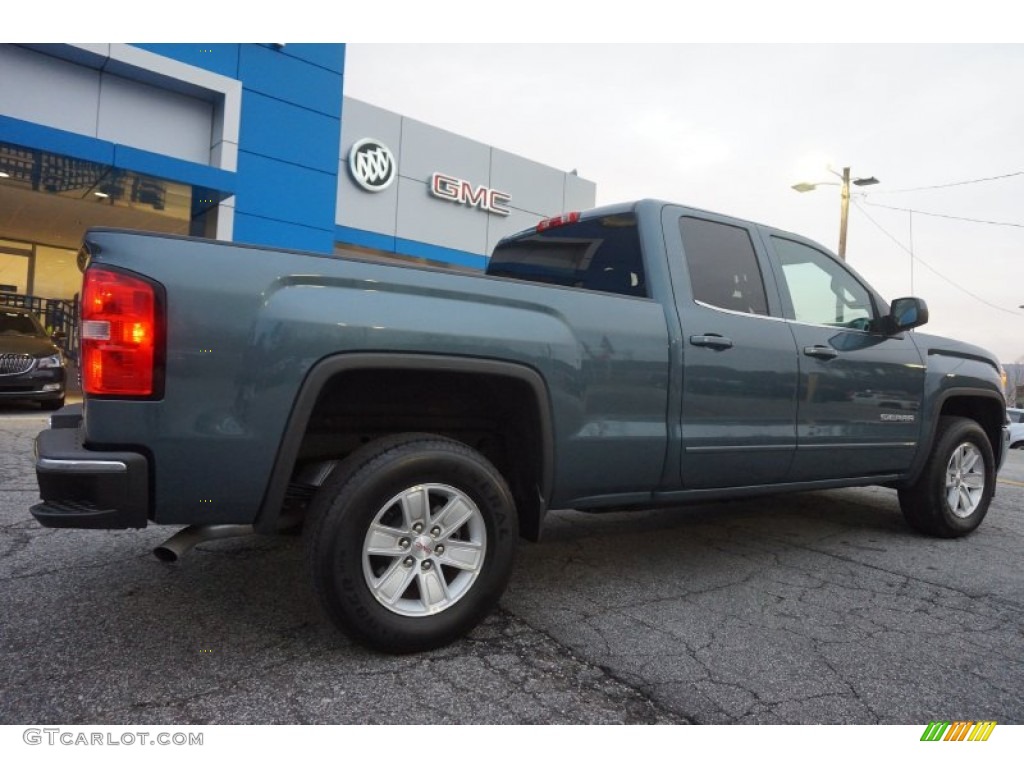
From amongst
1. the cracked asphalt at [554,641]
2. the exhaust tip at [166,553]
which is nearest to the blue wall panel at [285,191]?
the cracked asphalt at [554,641]

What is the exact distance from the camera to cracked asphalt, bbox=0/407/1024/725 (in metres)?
2.09

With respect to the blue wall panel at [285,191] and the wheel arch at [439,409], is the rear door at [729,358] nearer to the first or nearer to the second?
the wheel arch at [439,409]

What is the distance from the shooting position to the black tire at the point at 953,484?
4410 millimetres

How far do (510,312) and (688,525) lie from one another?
2.72 meters

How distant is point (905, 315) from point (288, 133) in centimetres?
1292

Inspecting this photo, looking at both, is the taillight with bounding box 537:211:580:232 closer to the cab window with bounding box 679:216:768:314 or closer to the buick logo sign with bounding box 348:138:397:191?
the cab window with bounding box 679:216:768:314

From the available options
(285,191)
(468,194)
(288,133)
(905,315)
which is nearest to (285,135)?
(288,133)

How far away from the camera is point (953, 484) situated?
15.0 ft

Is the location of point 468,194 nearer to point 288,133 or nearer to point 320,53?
point 320,53

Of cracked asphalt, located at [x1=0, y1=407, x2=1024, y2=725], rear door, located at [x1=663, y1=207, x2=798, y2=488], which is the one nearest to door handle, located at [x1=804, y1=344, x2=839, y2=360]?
rear door, located at [x1=663, y1=207, x2=798, y2=488]

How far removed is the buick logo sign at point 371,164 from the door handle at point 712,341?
14397mm

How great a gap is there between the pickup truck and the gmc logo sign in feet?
47.5

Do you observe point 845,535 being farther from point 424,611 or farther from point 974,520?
point 424,611

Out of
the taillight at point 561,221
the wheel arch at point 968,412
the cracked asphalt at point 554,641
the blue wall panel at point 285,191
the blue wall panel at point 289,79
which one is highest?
the blue wall panel at point 289,79
